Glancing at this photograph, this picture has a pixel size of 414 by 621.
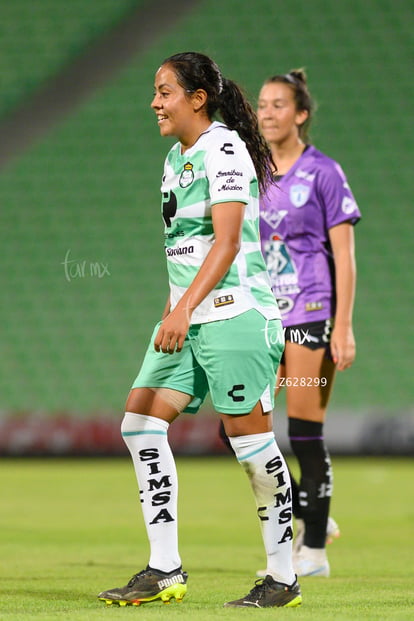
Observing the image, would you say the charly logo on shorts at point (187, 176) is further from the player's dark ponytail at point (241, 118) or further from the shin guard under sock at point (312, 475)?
the shin guard under sock at point (312, 475)

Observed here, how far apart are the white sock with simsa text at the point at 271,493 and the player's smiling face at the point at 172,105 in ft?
3.10

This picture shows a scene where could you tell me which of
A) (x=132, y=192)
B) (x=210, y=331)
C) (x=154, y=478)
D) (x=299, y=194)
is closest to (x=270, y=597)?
(x=154, y=478)

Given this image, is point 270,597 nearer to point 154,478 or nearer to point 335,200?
point 154,478

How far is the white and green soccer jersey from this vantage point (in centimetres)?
312

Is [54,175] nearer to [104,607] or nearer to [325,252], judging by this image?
[325,252]

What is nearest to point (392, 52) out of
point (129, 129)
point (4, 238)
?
point (129, 129)

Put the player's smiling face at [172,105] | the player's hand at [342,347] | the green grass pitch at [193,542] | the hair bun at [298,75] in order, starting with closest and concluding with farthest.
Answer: the green grass pitch at [193,542] < the player's smiling face at [172,105] < the player's hand at [342,347] < the hair bun at [298,75]

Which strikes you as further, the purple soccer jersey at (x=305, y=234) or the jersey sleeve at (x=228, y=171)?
the purple soccer jersey at (x=305, y=234)

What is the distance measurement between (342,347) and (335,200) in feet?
2.03

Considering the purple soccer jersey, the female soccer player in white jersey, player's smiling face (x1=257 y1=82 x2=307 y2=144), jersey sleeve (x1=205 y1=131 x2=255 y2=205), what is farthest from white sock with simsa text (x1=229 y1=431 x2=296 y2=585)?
player's smiling face (x1=257 y1=82 x2=307 y2=144)

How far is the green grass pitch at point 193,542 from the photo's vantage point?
3.13 metres

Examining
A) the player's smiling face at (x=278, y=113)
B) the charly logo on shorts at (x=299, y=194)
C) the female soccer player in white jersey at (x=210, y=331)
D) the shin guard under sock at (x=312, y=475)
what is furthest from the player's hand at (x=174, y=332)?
the player's smiling face at (x=278, y=113)

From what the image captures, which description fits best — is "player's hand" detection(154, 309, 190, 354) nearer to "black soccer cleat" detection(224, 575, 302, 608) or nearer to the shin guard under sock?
"black soccer cleat" detection(224, 575, 302, 608)

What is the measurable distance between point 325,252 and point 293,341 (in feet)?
1.38
